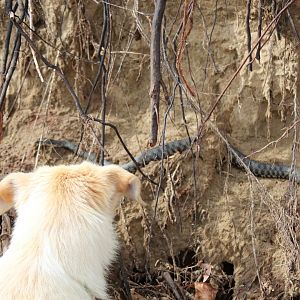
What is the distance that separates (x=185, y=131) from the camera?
231 inches

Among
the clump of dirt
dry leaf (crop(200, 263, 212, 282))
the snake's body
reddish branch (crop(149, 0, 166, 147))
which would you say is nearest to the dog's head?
reddish branch (crop(149, 0, 166, 147))

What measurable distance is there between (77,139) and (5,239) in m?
1.07

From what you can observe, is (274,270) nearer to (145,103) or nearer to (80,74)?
(145,103)

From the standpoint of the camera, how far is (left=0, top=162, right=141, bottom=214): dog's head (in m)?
3.72

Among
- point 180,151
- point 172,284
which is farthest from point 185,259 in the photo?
point 180,151

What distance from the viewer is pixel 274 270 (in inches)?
220

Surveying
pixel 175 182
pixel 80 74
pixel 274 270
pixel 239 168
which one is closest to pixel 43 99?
pixel 80 74

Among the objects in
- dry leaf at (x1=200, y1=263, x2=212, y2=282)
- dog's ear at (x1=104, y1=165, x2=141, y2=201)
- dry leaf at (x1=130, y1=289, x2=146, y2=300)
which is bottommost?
dry leaf at (x1=130, y1=289, x2=146, y2=300)

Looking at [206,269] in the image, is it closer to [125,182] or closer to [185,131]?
[185,131]

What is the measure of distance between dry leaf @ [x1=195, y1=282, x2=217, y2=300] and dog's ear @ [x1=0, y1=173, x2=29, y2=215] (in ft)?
6.54

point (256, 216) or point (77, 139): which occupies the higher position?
point (77, 139)

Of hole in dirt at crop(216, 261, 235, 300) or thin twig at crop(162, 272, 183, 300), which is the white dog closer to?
thin twig at crop(162, 272, 183, 300)

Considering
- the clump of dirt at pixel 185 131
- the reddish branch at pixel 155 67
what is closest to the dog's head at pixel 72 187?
the reddish branch at pixel 155 67

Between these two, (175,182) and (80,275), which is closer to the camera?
(80,275)
